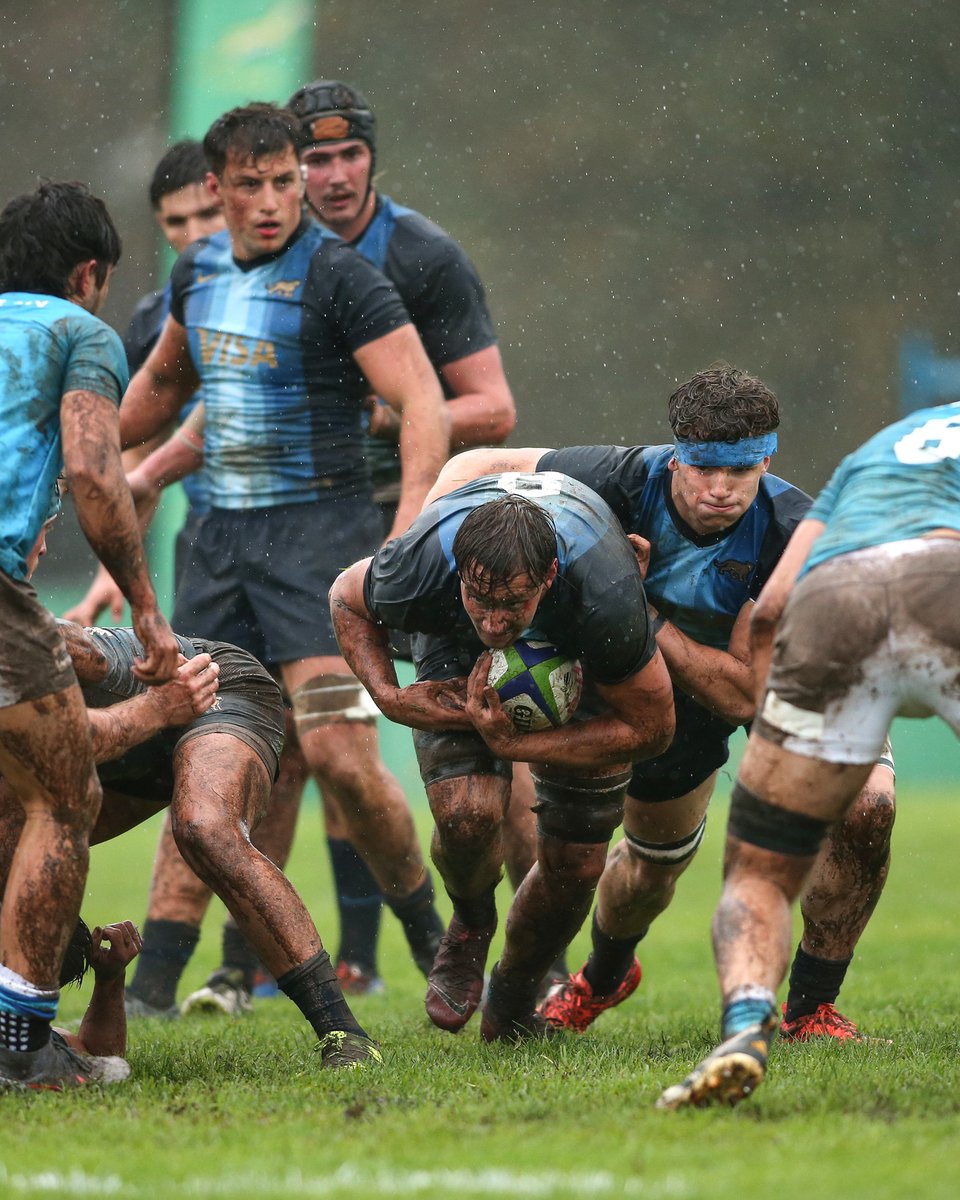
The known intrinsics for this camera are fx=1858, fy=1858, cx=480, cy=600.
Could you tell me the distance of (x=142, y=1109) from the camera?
427cm

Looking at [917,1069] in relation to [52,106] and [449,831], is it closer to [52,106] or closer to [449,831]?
[449,831]

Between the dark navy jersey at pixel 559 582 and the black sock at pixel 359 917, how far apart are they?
242 cm

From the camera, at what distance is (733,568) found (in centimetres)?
532

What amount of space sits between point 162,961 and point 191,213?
3.52m

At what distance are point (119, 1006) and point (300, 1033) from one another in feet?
2.78

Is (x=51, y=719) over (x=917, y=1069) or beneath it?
over

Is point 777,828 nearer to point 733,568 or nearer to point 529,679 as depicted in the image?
point 529,679

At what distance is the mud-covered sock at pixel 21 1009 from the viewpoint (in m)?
4.48

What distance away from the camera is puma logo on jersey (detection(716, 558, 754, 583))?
5312 mm

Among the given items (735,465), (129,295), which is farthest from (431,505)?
(129,295)

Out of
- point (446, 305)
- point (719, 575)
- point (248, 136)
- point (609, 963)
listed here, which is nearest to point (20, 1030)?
point (609, 963)

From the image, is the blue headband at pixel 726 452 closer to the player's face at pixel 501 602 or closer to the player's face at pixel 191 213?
the player's face at pixel 501 602

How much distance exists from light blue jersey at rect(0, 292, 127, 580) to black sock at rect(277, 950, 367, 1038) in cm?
126

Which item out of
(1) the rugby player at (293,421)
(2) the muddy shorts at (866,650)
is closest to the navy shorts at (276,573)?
(1) the rugby player at (293,421)
